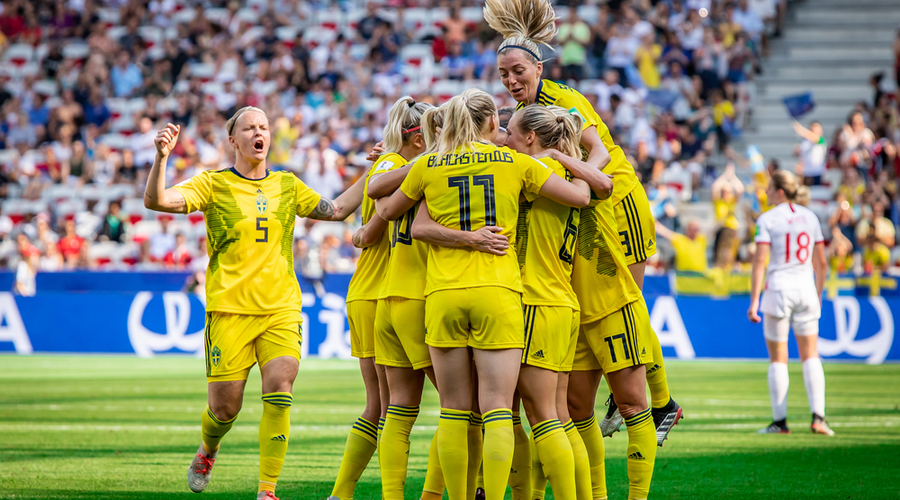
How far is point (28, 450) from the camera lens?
8031 mm

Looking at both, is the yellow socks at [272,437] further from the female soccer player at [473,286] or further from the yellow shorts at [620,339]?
the yellow shorts at [620,339]

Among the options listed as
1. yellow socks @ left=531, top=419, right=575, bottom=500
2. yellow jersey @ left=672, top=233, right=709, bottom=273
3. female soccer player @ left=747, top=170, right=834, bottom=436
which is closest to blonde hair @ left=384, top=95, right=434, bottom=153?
Result: yellow socks @ left=531, top=419, right=575, bottom=500

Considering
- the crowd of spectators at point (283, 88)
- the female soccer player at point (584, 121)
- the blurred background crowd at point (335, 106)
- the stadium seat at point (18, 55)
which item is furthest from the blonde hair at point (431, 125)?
the stadium seat at point (18, 55)

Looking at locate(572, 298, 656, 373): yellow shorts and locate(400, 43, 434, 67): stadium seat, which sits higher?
locate(400, 43, 434, 67): stadium seat

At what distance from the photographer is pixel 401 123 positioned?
19.1ft

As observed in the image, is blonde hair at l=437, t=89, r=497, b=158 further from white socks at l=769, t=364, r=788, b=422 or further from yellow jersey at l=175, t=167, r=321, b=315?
white socks at l=769, t=364, r=788, b=422

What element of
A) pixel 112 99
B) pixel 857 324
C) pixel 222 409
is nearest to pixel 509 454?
pixel 222 409

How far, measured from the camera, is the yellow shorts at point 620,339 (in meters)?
5.58

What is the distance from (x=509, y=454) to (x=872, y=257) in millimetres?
13650

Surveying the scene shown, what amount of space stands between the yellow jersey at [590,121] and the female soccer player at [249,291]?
1.41 meters

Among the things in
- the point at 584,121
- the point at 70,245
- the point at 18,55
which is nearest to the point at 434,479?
the point at 584,121

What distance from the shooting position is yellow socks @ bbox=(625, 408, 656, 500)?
557 centimetres

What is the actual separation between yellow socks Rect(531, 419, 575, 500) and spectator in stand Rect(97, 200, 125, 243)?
17992 millimetres

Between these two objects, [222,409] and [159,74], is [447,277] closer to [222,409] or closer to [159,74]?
[222,409]
